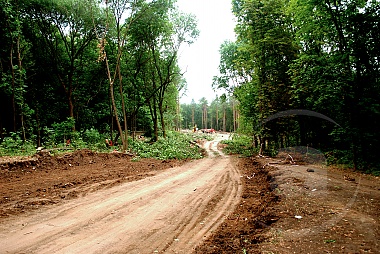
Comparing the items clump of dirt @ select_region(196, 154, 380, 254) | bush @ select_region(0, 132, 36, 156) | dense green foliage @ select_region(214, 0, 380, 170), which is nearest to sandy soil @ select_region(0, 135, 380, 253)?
clump of dirt @ select_region(196, 154, 380, 254)

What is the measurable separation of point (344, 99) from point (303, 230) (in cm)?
824

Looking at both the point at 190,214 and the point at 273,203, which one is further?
the point at 273,203

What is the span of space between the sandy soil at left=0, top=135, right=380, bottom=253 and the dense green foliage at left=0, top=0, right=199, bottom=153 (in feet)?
36.5

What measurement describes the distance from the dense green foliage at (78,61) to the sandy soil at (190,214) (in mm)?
11138

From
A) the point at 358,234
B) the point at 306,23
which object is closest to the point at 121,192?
the point at 358,234

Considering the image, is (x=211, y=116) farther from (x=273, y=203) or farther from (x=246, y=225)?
(x=246, y=225)

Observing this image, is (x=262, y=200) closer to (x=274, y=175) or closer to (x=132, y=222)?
(x=274, y=175)

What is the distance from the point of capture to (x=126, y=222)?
5426 millimetres

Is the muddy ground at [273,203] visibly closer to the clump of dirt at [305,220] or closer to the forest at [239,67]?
the clump of dirt at [305,220]

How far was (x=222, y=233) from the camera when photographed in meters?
4.70

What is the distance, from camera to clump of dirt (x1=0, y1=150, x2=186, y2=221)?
6758mm

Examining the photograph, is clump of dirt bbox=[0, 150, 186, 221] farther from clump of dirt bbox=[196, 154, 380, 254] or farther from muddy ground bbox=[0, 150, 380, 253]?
clump of dirt bbox=[196, 154, 380, 254]

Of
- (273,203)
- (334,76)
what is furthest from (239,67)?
(273,203)

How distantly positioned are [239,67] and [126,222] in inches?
699
